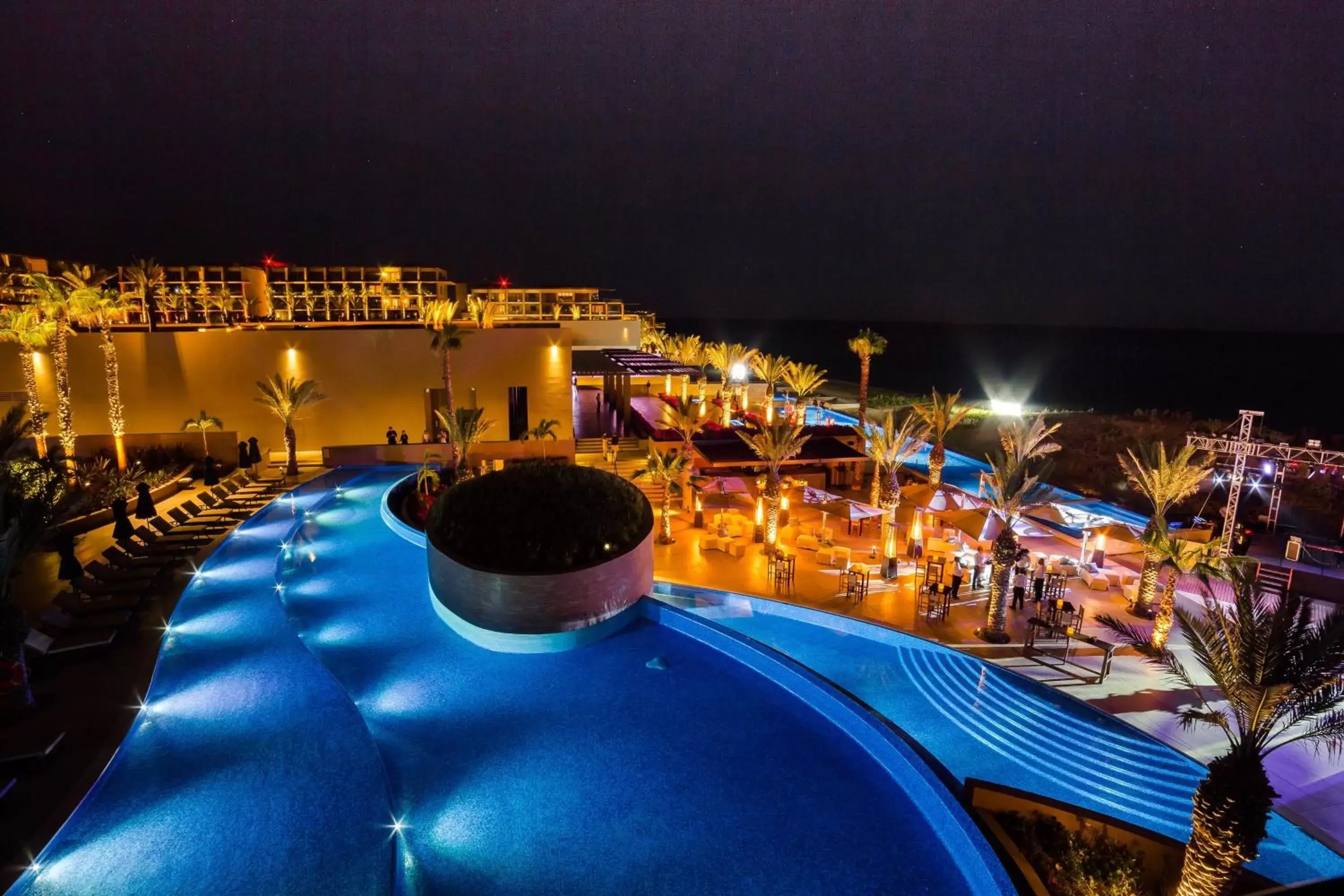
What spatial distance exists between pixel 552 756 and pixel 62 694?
6.70 m

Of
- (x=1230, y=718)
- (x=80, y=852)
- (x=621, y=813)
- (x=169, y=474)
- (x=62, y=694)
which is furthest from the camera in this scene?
(x=169, y=474)

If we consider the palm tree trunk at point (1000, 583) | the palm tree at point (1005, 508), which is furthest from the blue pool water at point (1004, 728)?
the palm tree at point (1005, 508)

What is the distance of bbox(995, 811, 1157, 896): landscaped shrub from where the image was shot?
6.74 m

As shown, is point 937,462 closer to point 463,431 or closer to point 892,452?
point 892,452

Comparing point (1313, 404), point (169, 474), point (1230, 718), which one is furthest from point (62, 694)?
point (1313, 404)

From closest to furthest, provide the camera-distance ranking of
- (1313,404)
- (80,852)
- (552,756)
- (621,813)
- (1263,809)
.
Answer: (1263,809)
(80,852)
(621,813)
(552,756)
(1313,404)

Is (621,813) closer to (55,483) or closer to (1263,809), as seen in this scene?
(1263,809)

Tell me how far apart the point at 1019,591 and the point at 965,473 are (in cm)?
1399

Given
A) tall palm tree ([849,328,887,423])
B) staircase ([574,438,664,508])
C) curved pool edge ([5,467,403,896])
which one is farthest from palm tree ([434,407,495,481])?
tall palm tree ([849,328,887,423])

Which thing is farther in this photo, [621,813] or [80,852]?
[621,813]

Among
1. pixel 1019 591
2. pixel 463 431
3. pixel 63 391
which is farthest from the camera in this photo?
pixel 463 431

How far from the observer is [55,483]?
1017 cm

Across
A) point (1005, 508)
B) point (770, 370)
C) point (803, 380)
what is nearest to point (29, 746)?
point (1005, 508)

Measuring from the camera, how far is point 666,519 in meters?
17.7
